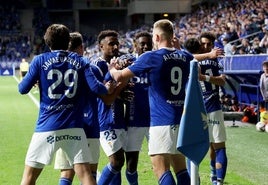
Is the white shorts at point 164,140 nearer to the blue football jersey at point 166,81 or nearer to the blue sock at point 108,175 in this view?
the blue football jersey at point 166,81

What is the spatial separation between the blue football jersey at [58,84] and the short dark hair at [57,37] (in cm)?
8

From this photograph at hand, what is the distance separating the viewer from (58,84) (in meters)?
6.31

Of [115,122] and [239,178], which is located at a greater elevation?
[115,122]

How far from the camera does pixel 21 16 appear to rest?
72188 millimetres

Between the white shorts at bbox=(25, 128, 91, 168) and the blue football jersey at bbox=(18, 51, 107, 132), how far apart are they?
0.06 meters

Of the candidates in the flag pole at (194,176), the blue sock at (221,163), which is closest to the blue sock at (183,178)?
the flag pole at (194,176)

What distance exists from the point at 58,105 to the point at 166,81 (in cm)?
112

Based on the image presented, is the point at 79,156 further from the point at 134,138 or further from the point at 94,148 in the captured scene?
the point at 134,138

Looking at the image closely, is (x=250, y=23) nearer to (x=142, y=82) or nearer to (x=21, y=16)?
(x=142, y=82)

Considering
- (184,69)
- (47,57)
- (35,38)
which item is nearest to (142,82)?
(184,69)

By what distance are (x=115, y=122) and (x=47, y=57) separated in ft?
5.84

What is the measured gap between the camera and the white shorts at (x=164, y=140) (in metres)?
6.64

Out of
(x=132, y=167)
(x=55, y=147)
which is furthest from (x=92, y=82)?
(x=132, y=167)

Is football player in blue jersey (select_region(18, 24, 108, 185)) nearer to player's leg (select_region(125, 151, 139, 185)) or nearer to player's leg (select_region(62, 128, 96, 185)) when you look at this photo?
player's leg (select_region(62, 128, 96, 185))
